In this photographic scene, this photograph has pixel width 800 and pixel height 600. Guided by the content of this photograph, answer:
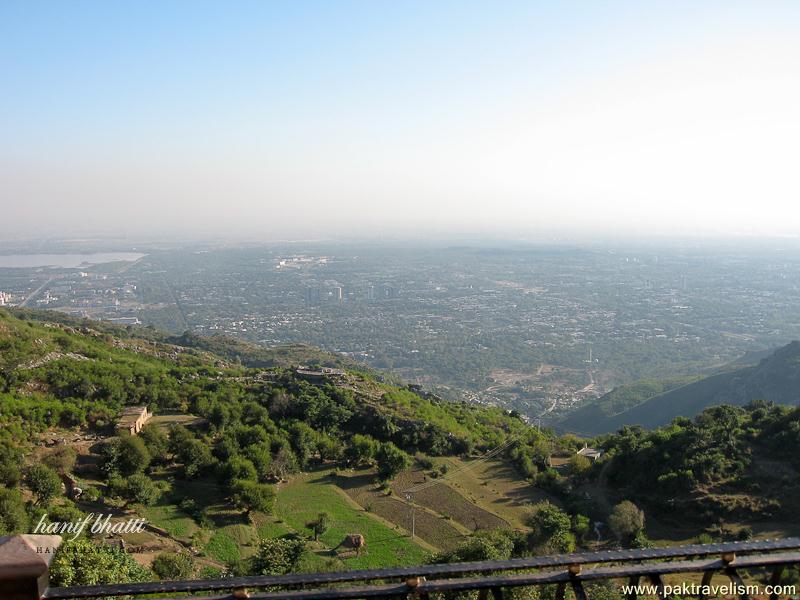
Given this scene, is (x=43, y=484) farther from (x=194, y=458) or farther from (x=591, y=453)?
(x=591, y=453)

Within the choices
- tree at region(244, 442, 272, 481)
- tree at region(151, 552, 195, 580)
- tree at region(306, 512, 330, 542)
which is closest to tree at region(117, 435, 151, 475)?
tree at region(244, 442, 272, 481)

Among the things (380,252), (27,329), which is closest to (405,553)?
(27,329)

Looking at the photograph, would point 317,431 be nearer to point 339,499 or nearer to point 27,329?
point 339,499

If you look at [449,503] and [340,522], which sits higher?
[340,522]

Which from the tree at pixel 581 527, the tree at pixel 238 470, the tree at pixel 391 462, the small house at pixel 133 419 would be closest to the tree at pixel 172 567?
the tree at pixel 238 470

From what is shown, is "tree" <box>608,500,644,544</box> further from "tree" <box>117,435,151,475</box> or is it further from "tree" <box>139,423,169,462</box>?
"tree" <box>139,423,169,462</box>

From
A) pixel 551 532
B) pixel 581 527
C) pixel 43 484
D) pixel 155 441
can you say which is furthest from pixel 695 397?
pixel 43 484

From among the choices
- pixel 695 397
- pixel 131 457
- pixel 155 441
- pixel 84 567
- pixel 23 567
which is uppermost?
pixel 23 567

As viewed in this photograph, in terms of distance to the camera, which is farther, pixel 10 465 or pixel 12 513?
pixel 10 465
